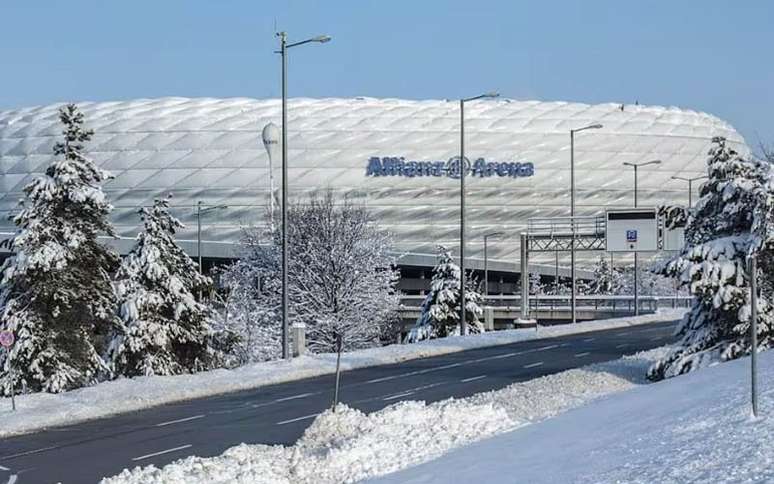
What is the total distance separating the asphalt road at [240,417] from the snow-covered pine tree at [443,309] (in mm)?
17451

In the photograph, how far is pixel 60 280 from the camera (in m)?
31.3

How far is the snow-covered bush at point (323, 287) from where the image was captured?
59375mm

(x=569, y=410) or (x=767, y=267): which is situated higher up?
(x=767, y=267)

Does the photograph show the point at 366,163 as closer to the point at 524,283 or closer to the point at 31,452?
the point at 524,283

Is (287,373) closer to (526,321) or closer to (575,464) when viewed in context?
(575,464)

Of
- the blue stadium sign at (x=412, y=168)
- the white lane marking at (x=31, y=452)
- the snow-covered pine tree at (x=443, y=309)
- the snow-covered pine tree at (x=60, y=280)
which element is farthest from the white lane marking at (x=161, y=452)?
the blue stadium sign at (x=412, y=168)

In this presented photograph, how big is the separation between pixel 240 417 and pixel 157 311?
52.9 feet

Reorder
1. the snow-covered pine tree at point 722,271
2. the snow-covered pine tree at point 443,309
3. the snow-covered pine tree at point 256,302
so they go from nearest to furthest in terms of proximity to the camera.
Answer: the snow-covered pine tree at point 722,271
the snow-covered pine tree at point 443,309
the snow-covered pine tree at point 256,302

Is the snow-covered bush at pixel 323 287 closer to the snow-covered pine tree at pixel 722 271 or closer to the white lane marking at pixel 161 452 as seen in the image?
the snow-covered pine tree at pixel 722 271

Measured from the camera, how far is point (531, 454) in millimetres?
13203

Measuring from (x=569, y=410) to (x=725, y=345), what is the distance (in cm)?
674

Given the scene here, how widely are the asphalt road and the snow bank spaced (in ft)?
6.35

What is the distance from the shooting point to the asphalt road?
1684 cm

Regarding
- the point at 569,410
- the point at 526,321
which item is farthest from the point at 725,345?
the point at 526,321
